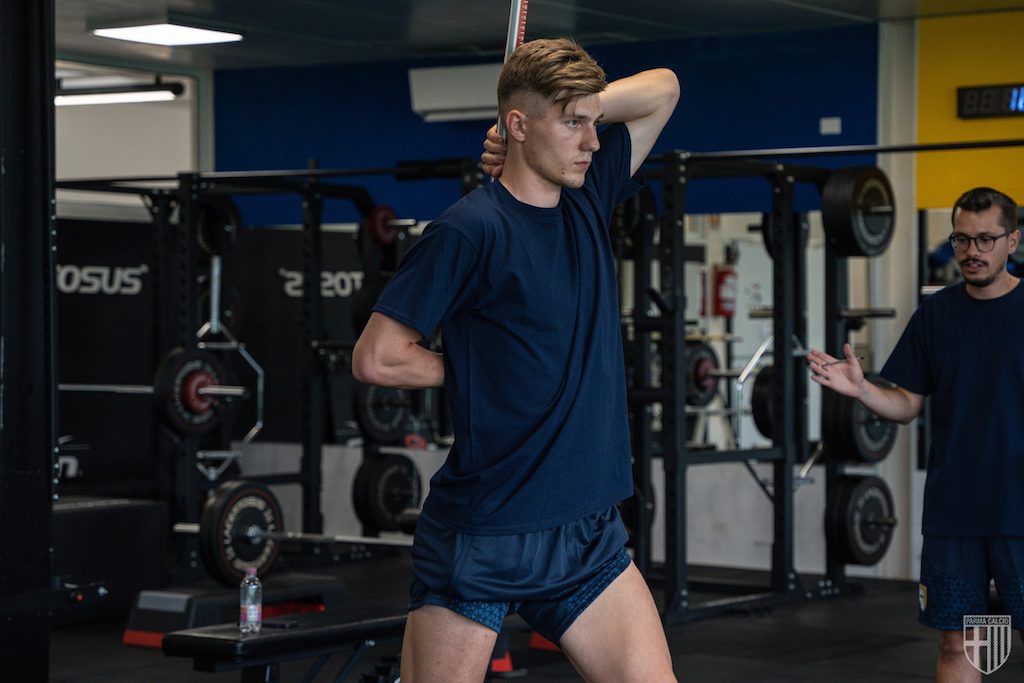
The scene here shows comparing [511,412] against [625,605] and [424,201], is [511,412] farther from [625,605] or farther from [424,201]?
[424,201]

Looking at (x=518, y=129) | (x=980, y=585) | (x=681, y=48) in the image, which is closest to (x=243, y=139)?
(x=681, y=48)

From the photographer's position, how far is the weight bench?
3801 millimetres

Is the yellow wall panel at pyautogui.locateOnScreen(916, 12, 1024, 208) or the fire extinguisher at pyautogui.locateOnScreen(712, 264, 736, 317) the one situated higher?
the yellow wall panel at pyautogui.locateOnScreen(916, 12, 1024, 208)

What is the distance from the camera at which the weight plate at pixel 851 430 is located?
6.34 meters

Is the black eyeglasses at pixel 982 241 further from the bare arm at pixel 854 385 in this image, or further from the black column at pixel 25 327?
the black column at pixel 25 327

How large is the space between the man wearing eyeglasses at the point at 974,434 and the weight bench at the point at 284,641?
4.41 feet

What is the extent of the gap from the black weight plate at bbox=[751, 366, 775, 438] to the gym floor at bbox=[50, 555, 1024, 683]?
0.75 meters

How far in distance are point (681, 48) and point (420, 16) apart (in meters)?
1.32

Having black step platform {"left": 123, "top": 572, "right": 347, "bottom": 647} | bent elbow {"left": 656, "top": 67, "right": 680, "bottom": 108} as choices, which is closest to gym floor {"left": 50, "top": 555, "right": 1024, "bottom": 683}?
black step platform {"left": 123, "top": 572, "right": 347, "bottom": 647}

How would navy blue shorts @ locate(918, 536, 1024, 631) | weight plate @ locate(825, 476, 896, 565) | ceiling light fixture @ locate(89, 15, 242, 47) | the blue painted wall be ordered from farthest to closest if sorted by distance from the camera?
the blue painted wall
ceiling light fixture @ locate(89, 15, 242, 47)
weight plate @ locate(825, 476, 896, 565)
navy blue shorts @ locate(918, 536, 1024, 631)

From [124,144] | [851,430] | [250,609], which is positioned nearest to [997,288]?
[250,609]

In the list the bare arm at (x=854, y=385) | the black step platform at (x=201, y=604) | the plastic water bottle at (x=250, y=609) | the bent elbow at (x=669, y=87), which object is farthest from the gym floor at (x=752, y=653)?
the bent elbow at (x=669, y=87)

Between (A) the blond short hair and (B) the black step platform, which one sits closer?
(A) the blond short hair

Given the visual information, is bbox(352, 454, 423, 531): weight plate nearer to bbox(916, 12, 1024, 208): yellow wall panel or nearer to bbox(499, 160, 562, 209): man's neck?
bbox(916, 12, 1024, 208): yellow wall panel
